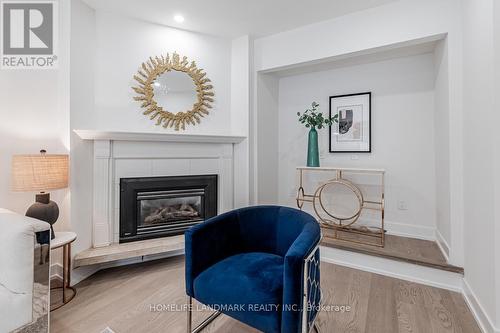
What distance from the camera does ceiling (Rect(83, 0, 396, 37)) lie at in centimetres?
237

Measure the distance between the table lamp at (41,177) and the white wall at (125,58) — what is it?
54 centimetres

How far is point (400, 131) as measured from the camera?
9.34ft

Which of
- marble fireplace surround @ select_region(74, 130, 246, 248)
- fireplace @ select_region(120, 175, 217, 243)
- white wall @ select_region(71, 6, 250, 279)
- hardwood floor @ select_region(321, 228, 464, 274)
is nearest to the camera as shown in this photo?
hardwood floor @ select_region(321, 228, 464, 274)

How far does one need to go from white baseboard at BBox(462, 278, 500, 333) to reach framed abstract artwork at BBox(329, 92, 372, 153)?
1609 millimetres

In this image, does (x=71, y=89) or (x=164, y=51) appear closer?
(x=71, y=89)

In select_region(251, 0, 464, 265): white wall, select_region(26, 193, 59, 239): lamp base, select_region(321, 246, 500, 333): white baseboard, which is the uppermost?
select_region(251, 0, 464, 265): white wall

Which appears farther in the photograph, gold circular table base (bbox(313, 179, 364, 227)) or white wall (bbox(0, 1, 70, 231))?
gold circular table base (bbox(313, 179, 364, 227))

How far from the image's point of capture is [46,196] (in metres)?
1.94

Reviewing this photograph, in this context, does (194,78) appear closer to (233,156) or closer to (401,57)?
(233,156)

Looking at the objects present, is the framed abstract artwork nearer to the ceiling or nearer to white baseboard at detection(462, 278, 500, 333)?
the ceiling

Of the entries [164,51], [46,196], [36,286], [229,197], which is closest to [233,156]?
[229,197]

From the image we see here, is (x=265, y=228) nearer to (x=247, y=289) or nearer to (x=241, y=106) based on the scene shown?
(x=247, y=289)

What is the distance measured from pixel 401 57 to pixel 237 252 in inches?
111

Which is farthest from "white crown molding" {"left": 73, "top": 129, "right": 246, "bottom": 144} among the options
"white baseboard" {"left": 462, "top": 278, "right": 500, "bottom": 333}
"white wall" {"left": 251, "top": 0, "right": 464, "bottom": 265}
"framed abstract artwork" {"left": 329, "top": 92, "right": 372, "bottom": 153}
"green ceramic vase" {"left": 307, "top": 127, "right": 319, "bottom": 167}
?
"white baseboard" {"left": 462, "top": 278, "right": 500, "bottom": 333}
